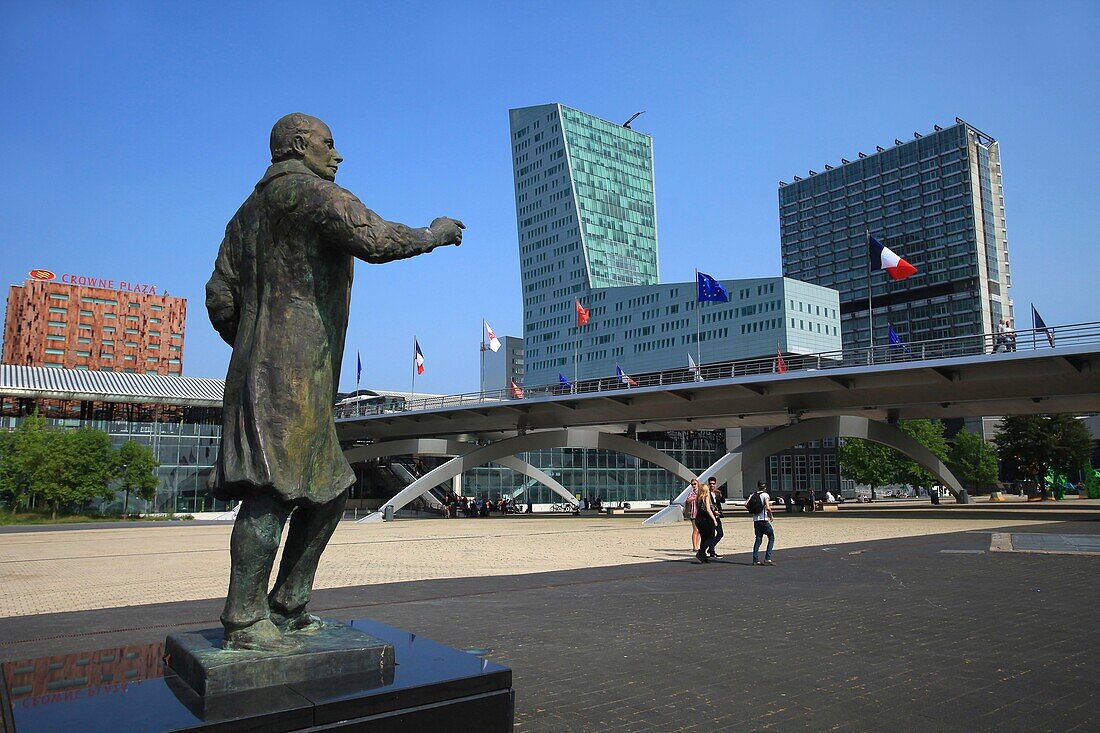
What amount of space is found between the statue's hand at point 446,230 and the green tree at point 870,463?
6401 centimetres

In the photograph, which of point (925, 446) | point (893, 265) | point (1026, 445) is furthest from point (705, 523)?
point (1026, 445)

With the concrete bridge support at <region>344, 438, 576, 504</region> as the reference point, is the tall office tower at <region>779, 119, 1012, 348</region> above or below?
above

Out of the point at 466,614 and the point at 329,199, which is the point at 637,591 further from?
the point at 329,199

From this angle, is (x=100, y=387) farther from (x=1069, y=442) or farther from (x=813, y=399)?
(x=1069, y=442)

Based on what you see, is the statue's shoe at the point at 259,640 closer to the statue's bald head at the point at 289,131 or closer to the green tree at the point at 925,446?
the statue's bald head at the point at 289,131

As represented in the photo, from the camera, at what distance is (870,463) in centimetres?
6384

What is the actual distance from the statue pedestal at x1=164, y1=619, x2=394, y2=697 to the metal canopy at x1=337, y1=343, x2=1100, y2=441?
32.4 metres

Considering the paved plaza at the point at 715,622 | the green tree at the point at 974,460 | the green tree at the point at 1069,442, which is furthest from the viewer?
the green tree at the point at 974,460

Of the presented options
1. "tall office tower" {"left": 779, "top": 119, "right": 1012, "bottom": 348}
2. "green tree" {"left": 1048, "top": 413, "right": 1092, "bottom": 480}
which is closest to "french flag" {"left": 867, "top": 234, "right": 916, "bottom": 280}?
"green tree" {"left": 1048, "top": 413, "right": 1092, "bottom": 480}

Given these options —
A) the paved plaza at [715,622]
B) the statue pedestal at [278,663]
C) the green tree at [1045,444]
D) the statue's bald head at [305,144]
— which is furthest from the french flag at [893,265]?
the green tree at [1045,444]

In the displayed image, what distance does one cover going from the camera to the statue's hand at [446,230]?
4.14m

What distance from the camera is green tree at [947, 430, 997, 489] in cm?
6925

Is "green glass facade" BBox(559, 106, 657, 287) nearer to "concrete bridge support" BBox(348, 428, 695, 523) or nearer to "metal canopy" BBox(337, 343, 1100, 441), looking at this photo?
"metal canopy" BBox(337, 343, 1100, 441)

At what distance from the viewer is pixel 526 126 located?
154 metres
